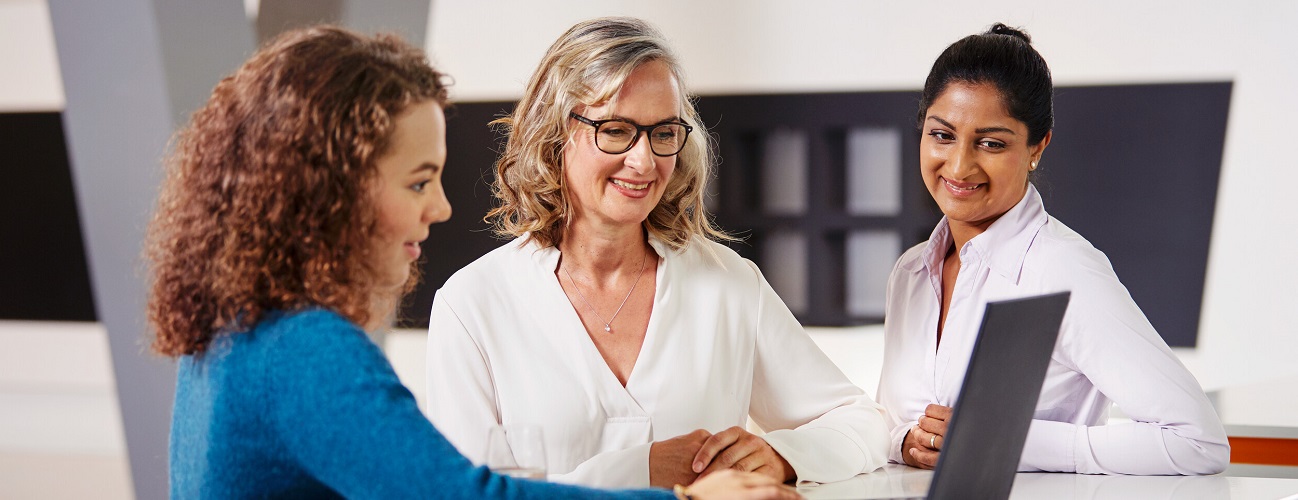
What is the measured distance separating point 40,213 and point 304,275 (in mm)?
6621

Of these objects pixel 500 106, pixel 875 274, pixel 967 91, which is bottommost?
pixel 875 274

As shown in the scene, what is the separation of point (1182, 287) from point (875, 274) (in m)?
1.48

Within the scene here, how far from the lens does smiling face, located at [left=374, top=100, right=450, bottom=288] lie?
46.3 inches

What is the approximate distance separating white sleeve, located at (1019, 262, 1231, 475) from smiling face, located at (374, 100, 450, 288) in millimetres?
1160

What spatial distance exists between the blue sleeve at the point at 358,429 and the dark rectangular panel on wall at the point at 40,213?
6.52m

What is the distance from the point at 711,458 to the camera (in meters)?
1.72

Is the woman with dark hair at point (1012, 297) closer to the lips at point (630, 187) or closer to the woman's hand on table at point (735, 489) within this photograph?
the lips at point (630, 187)

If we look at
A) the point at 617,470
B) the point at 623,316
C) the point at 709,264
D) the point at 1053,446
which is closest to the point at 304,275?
the point at 617,470

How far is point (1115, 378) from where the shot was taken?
1.81m

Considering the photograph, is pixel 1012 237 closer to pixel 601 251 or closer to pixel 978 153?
pixel 978 153

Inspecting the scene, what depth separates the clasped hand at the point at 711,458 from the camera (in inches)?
67.4

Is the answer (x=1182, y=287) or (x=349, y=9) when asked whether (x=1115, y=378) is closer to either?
(x=349, y=9)

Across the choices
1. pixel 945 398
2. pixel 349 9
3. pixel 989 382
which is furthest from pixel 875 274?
pixel 989 382

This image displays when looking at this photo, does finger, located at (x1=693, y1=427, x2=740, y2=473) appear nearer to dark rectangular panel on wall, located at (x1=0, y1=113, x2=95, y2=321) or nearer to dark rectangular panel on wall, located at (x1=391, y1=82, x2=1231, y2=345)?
dark rectangular panel on wall, located at (x1=391, y1=82, x2=1231, y2=345)
